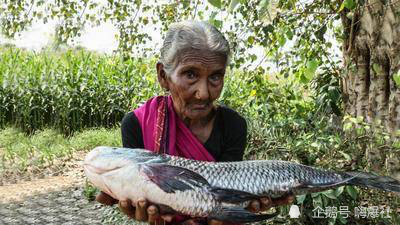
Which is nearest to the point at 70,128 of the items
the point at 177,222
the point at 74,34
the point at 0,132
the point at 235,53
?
the point at 0,132

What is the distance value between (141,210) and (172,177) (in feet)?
0.57

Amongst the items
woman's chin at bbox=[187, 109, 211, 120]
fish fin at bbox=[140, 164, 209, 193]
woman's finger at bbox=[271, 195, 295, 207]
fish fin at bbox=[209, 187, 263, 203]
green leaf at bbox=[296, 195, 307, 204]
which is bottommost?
green leaf at bbox=[296, 195, 307, 204]

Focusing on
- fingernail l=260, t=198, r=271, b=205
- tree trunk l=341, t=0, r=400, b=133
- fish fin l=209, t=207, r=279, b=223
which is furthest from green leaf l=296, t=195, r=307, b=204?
fish fin l=209, t=207, r=279, b=223

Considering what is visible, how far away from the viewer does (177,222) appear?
2.12 metres

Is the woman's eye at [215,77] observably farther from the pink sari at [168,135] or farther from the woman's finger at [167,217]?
the woman's finger at [167,217]

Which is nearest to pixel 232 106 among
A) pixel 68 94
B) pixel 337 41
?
pixel 337 41

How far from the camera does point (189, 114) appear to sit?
2.10 meters

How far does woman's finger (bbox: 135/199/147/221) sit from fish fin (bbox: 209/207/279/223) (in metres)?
0.25

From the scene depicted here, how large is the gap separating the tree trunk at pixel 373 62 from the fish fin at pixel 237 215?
2470 millimetres

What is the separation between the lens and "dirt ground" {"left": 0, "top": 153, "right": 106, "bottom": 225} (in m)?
5.28

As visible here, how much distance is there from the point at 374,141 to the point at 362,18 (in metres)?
1.12

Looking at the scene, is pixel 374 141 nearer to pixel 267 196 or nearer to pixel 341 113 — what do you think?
pixel 341 113

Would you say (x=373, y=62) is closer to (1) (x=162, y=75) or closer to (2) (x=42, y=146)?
(1) (x=162, y=75)

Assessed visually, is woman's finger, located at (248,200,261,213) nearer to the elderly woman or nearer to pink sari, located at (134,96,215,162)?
the elderly woman
